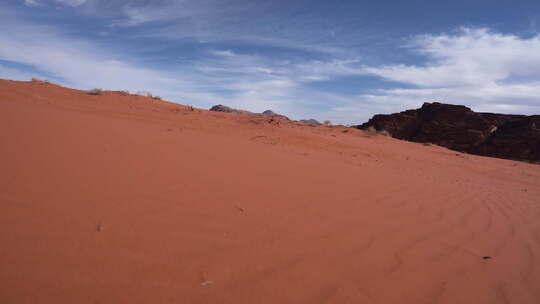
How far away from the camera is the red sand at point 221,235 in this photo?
1.46 m

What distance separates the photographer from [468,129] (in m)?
27.8

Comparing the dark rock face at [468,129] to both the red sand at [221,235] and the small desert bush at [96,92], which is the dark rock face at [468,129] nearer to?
the red sand at [221,235]

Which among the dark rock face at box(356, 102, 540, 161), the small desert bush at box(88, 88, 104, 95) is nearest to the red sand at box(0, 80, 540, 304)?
the small desert bush at box(88, 88, 104, 95)

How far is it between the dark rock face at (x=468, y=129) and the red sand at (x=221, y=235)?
26781 millimetres

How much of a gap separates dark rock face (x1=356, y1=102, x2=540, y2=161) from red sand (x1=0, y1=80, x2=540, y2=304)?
26.8 meters

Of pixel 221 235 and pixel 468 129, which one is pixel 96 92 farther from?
pixel 468 129

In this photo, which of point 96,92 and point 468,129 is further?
point 468,129

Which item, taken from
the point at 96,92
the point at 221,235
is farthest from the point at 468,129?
the point at 221,235

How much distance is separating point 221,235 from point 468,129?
107 ft

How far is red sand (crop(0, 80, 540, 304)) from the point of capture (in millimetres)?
1458

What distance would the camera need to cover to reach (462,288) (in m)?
1.79

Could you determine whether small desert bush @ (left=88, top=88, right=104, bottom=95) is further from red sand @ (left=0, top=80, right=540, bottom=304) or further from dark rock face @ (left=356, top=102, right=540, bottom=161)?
dark rock face @ (left=356, top=102, right=540, bottom=161)

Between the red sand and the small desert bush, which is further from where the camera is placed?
the small desert bush

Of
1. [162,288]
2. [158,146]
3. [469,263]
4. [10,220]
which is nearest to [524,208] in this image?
[469,263]
